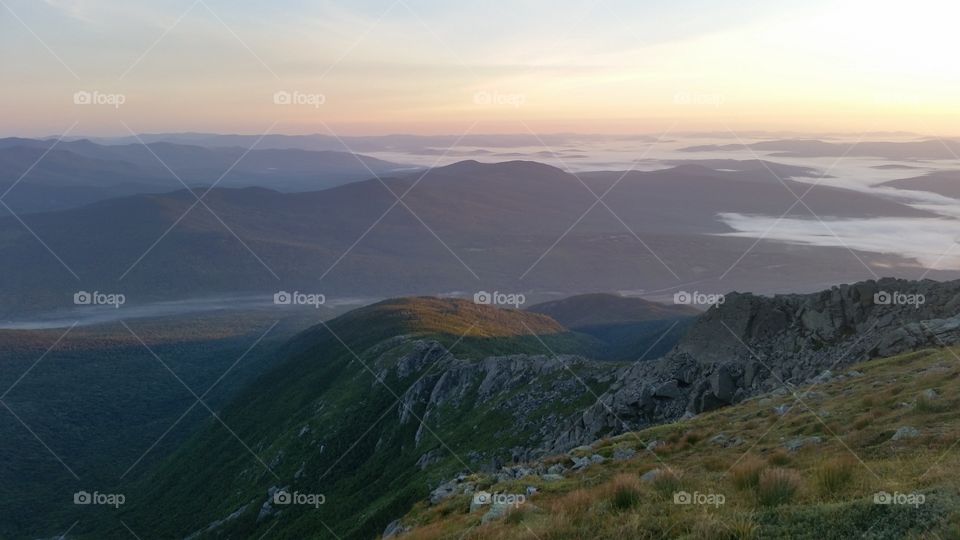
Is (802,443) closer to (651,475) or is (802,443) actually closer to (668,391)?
(651,475)

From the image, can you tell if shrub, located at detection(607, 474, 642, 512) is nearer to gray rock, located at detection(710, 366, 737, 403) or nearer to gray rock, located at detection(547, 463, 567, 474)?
gray rock, located at detection(547, 463, 567, 474)

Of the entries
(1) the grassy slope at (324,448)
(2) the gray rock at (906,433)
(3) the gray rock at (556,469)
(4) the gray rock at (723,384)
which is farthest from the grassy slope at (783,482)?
(1) the grassy slope at (324,448)

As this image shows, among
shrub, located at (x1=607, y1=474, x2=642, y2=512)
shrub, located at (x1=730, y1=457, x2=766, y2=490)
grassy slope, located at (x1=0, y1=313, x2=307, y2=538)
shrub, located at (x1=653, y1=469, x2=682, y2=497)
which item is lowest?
grassy slope, located at (x1=0, y1=313, x2=307, y2=538)

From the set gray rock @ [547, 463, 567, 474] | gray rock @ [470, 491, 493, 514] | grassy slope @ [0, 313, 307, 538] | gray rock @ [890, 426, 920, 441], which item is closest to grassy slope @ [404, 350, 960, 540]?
gray rock @ [890, 426, 920, 441]

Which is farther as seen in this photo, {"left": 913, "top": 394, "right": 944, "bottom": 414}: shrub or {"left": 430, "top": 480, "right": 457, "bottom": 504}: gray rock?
{"left": 430, "top": 480, "right": 457, "bottom": 504}: gray rock

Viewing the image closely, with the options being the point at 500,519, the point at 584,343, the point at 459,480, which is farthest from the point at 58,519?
A: the point at 584,343

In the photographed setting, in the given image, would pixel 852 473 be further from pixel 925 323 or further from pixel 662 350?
pixel 662 350
